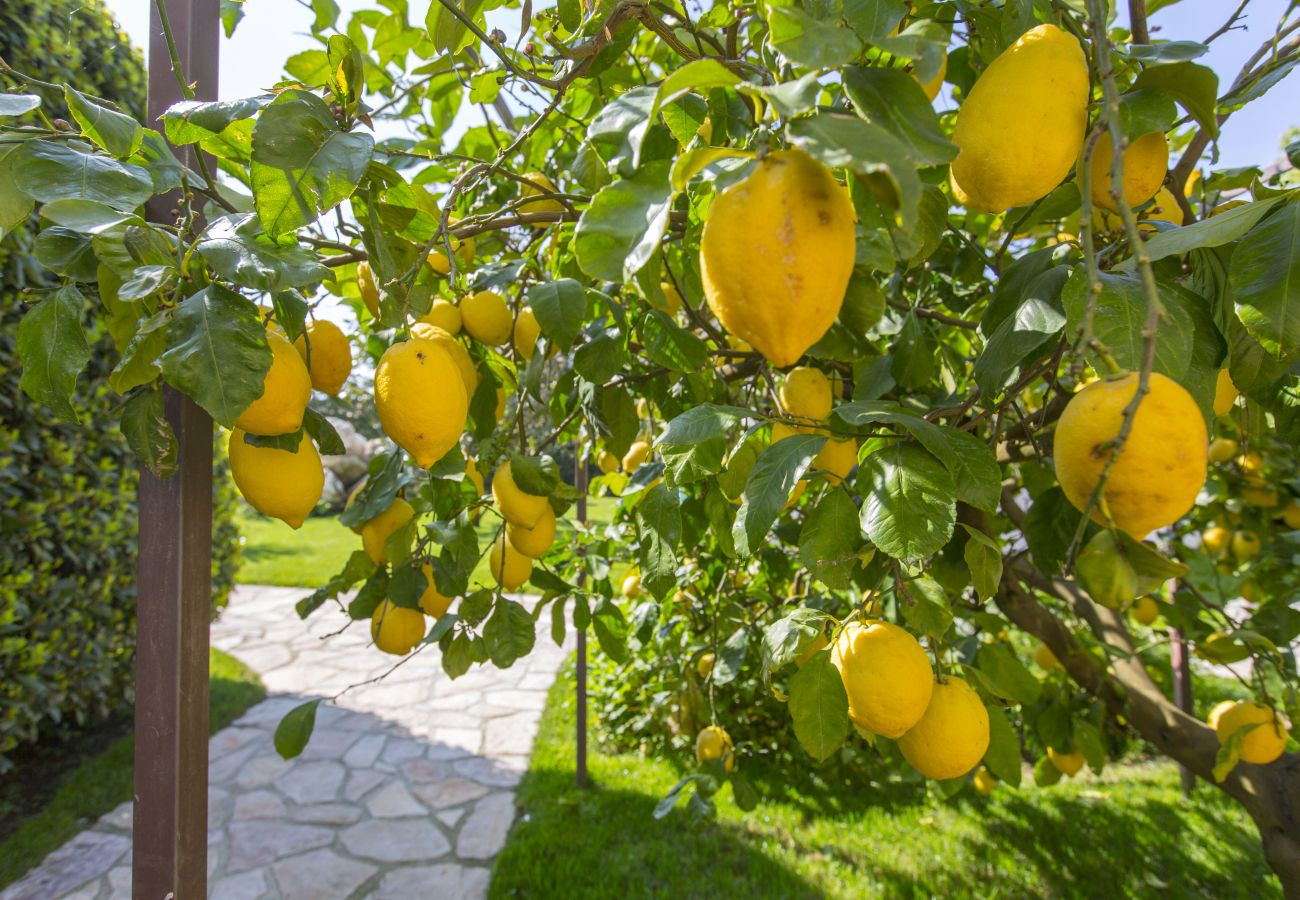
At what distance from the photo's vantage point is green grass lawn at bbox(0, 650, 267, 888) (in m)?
2.70

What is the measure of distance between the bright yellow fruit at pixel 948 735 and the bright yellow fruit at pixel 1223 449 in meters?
1.80

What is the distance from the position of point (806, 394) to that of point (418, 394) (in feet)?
2.10

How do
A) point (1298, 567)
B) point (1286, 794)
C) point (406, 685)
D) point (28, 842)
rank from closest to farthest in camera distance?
1. point (1286, 794)
2. point (1298, 567)
3. point (28, 842)
4. point (406, 685)

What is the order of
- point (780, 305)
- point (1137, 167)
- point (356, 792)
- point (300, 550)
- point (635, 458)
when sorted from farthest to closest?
point (300, 550) < point (356, 792) < point (635, 458) < point (1137, 167) < point (780, 305)

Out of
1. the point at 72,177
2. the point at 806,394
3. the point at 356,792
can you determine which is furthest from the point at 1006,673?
the point at 356,792

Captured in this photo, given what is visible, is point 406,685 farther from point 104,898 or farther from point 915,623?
point 915,623

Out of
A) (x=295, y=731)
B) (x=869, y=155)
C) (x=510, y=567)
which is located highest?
(x=869, y=155)

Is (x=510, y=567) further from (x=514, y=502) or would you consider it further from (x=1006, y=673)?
(x=1006, y=673)

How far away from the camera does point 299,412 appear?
78 centimetres

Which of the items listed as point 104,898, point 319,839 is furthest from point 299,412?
point 319,839

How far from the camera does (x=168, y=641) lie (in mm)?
933

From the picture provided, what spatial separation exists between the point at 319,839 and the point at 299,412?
2.89 m

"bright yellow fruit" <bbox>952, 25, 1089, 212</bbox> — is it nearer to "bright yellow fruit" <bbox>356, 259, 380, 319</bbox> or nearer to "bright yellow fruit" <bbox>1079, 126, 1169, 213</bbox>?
"bright yellow fruit" <bbox>1079, 126, 1169, 213</bbox>

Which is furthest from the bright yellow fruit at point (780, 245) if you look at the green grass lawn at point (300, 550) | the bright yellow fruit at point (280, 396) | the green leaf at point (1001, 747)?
the green grass lawn at point (300, 550)
